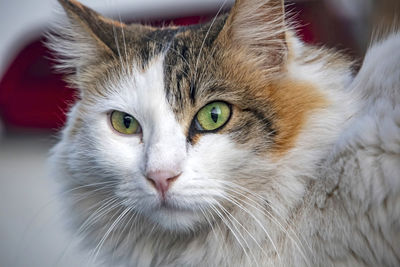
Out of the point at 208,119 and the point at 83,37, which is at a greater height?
the point at 83,37

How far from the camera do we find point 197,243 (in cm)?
62

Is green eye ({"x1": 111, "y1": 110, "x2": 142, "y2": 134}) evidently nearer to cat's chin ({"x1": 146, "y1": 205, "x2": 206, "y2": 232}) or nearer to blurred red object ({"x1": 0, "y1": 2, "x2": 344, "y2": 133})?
cat's chin ({"x1": 146, "y1": 205, "x2": 206, "y2": 232})

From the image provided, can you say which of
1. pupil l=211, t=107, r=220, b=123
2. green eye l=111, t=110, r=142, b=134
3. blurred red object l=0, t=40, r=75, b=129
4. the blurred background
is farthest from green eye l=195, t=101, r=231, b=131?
blurred red object l=0, t=40, r=75, b=129

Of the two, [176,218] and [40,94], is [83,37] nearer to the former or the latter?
[176,218]

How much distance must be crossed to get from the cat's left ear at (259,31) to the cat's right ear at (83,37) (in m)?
0.21

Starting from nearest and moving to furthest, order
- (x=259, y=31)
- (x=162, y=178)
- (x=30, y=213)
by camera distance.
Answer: (x=162, y=178) → (x=259, y=31) → (x=30, y=213)

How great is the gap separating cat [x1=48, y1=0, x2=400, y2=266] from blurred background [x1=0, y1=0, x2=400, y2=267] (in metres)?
0.18

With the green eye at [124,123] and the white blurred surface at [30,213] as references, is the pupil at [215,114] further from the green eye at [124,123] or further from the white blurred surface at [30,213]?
the white blurred surface at [30,213]

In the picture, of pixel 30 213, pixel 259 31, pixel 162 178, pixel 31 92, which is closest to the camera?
pixel 162 178

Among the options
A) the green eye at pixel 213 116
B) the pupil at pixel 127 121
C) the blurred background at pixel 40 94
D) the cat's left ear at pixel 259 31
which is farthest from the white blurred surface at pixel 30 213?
the cat's left ear at pixel 259 31

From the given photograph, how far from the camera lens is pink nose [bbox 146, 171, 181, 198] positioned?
528mm

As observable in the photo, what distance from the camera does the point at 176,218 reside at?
0.57 metres

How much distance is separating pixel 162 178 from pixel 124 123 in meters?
0.17

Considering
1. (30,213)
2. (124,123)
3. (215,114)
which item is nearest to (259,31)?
(215,114)
